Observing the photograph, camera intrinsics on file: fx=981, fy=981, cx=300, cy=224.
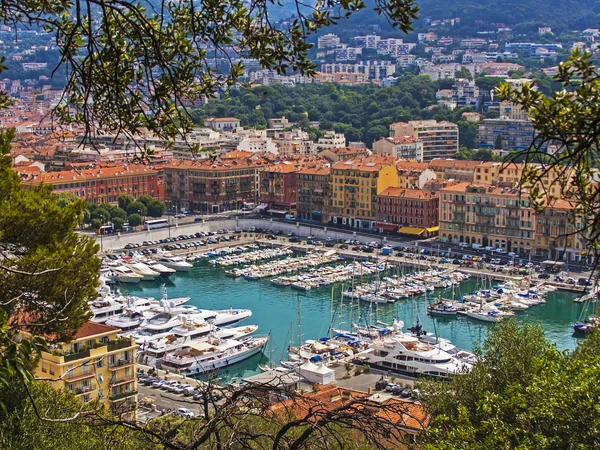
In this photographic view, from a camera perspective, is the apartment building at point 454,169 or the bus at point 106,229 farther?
the apartment building at point 454,169

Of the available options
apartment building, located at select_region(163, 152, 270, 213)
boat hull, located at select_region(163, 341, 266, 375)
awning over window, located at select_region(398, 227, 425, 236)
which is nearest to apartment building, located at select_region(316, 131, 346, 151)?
apartment building, located at select_region(163, 152, 270, 213)

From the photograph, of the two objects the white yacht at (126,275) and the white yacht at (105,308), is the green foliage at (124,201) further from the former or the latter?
the white yacht at (105,308)

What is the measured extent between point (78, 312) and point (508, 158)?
14.0 feet

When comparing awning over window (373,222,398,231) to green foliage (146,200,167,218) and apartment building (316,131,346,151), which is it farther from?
apartment building (316,131,346,151)

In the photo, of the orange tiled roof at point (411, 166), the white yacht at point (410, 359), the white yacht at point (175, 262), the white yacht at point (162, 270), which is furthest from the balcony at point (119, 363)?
the orange tiled roof at point (411, 166)

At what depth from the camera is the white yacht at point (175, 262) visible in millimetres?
20953

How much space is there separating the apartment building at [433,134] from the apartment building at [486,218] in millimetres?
10473

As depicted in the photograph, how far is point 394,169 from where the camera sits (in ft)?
81.2

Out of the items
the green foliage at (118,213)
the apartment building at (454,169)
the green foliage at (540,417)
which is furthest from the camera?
the apartment building at (454,169)

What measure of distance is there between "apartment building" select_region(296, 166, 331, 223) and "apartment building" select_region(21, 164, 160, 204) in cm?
425

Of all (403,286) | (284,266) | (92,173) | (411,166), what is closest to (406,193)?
(411,166)

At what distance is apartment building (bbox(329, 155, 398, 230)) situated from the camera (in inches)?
955

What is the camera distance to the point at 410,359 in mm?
12953

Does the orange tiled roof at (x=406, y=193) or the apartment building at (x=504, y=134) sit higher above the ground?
the apartment building at (x=504, y=134)
